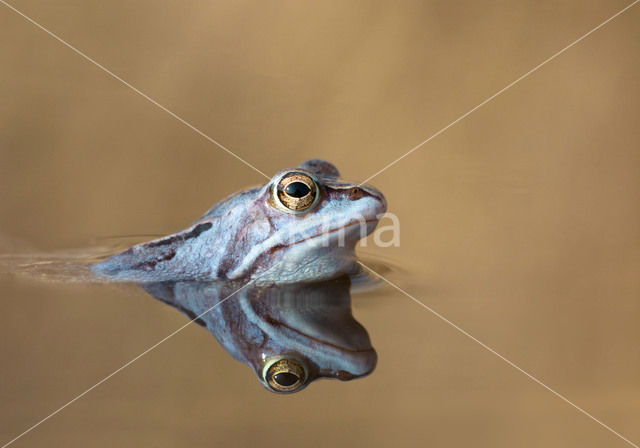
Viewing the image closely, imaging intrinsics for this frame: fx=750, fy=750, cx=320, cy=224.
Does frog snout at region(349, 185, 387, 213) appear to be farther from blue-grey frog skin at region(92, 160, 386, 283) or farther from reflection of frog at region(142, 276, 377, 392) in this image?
reflection of frog at region(142, 276, 377, 392)

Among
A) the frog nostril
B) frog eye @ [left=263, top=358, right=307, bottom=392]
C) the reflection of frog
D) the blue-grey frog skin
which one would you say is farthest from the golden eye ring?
frog eye @ [left=263, top=358, right=307, bottom=392]

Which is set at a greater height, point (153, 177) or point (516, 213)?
point (516, 213)

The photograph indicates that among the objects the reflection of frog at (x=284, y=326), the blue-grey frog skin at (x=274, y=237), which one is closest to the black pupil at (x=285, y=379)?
the reflection of frog at (x=284, y=326)

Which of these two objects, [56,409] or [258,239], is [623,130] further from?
[56,409]

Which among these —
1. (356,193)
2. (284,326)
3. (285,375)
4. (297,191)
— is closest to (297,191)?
(297,191)

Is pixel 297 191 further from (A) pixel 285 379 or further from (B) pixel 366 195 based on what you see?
(A) pixel 285 379

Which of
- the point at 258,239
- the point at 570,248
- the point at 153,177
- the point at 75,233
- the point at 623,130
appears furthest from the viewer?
the point at 623,130

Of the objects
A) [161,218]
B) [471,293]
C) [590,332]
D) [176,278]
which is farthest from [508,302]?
[161,218]
